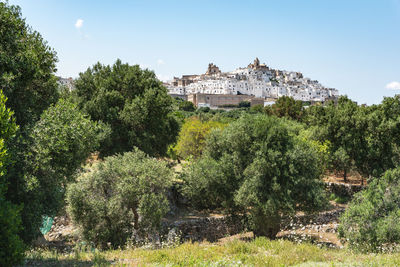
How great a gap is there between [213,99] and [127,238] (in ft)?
443

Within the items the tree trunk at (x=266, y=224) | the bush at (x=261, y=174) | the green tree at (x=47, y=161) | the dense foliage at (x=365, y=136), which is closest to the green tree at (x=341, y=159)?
the dense foliage at (x=365, y=136)

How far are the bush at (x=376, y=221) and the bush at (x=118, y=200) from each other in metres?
8.12

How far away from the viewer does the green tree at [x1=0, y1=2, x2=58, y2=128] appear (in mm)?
10357

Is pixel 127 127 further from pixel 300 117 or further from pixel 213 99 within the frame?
pixel 213 99

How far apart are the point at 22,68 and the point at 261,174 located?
38.4 feet

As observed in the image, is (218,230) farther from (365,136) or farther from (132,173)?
(365,136)

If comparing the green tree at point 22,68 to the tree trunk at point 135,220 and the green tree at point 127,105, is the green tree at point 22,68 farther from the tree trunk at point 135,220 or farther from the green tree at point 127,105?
the green tree at point 127,105

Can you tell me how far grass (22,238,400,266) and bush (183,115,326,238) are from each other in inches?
188

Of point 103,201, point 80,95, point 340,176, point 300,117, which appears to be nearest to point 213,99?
point 300,117

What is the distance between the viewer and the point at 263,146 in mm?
17359

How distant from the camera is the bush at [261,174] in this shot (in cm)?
1658

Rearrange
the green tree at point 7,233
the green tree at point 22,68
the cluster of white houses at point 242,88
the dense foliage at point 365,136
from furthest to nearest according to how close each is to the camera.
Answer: the cluster of white houses at point 242,88, the dense foliage at point 365,136, the green tree at point 22,68, the green tree at point 7,233

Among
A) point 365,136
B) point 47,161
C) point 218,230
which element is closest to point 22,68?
point 47,161

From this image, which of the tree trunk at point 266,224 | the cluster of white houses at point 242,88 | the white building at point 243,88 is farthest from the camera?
the white building at point 243,88
